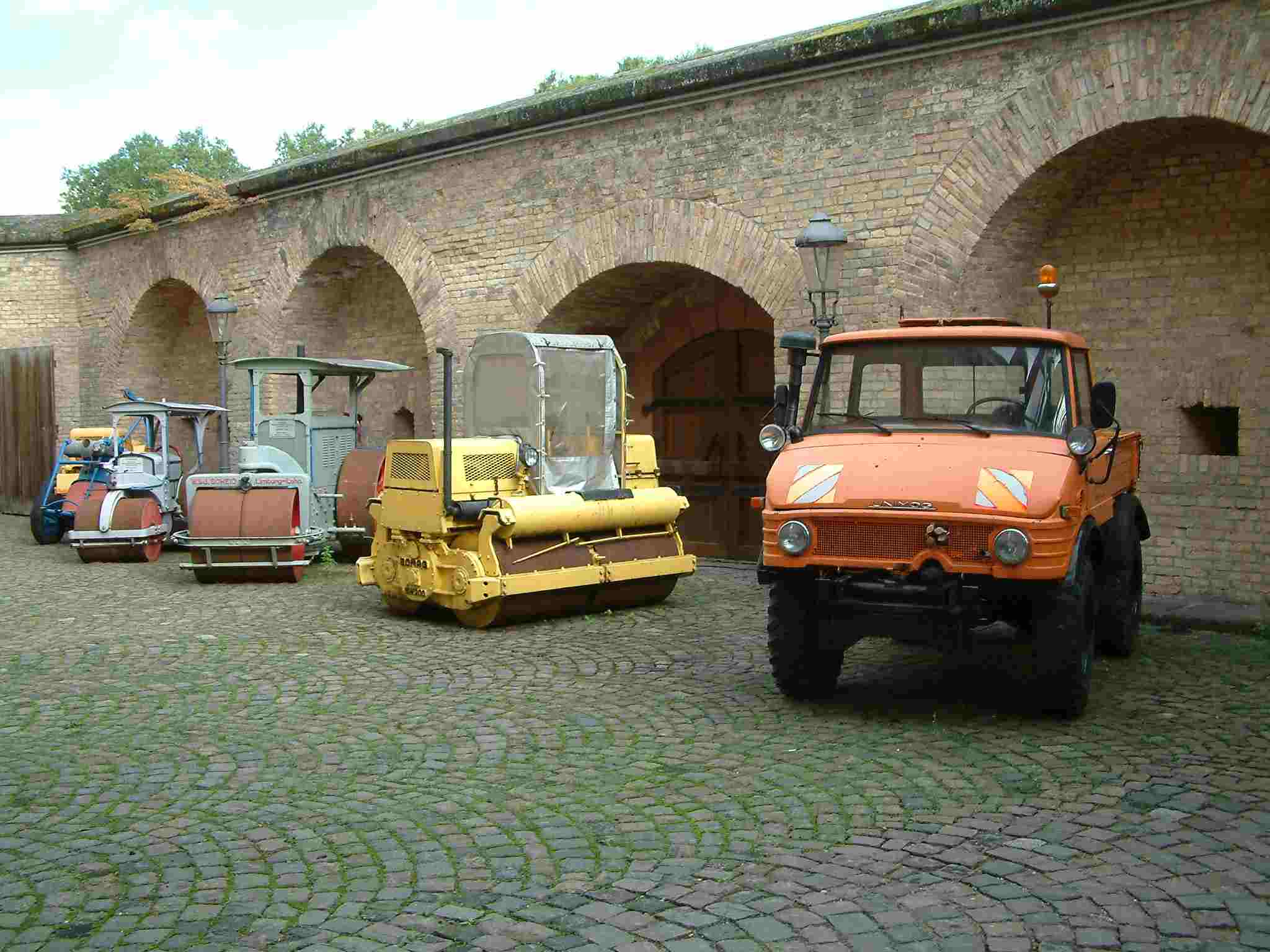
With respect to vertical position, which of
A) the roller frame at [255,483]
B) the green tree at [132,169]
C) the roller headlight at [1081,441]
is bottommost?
the roller frame at [255,483]

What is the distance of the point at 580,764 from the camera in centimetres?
564

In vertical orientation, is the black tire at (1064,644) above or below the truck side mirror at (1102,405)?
below

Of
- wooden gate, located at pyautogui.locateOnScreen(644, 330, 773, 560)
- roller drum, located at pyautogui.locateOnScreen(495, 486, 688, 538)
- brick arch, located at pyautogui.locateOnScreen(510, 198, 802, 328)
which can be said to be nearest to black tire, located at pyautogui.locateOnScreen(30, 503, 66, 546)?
brick arch, located at pyautogui.locateOnScreen(510, 198, 802, 328)

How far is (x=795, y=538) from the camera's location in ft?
20.4

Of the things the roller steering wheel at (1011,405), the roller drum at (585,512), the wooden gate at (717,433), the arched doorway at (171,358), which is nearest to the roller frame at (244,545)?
the roller drum at (585,512)

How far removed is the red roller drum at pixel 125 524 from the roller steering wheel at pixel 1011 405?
946cm

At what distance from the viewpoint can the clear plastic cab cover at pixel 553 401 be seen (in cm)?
977

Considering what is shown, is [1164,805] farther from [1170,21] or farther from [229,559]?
[229,559]

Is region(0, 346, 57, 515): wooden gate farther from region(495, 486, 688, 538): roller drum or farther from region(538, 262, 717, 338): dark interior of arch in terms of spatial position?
region(495, 486, 688, 538): roller drum

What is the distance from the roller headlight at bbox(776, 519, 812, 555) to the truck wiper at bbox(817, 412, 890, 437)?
85cm

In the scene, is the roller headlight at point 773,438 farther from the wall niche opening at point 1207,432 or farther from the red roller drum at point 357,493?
the red roller drum at point 357,493

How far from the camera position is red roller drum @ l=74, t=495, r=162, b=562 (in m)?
13.4

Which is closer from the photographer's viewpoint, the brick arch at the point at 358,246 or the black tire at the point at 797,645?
the black tire at the point at 797,645

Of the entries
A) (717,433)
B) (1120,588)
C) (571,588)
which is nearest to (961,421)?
(1120,588)
